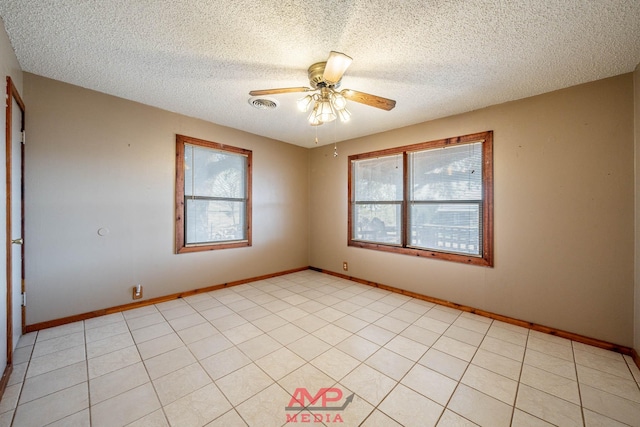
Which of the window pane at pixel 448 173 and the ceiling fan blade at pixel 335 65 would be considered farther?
the window pane at pixel 448 173

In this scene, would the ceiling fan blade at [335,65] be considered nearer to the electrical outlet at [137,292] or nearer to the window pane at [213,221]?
the window pane at [213,221]

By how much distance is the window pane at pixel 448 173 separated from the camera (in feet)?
10.1

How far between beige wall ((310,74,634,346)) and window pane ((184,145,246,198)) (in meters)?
2.58

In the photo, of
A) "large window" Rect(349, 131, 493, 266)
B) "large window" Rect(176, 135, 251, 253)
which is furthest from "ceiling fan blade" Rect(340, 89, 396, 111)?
"large window" Rect(176, 135, 251, 253)

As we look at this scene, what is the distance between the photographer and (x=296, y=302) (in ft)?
10.9

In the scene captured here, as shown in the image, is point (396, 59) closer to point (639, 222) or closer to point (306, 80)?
point (306, 80)

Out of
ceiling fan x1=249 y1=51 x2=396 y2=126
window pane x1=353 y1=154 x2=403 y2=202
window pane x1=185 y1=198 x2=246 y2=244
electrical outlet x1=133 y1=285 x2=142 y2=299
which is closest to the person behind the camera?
ceiling fan x1=249 y1=51 x2=396 y2=126

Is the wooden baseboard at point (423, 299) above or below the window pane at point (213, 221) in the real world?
below

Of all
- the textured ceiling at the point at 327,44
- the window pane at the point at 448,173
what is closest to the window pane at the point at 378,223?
the window pane at the point at 448,173

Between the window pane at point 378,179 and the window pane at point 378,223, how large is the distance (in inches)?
5.6

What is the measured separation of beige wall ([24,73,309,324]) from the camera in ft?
8.11

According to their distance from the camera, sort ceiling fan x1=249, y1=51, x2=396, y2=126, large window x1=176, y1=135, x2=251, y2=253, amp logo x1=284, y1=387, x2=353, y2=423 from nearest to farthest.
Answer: amp logo x1=284, y1=387, x2=353, y2=423, ceiling fan x1=249, y1=51, x2=396, y2=126, large window x1=176, y1=135, x2=251, y2=253

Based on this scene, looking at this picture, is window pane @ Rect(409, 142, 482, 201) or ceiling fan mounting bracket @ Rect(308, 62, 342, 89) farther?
window pane @ Rect(409, 142, 482, 201)

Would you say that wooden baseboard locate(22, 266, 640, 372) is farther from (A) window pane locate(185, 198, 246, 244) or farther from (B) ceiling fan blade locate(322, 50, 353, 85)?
(B) ceiling fan blade locate(322, 50, 353, 85)
